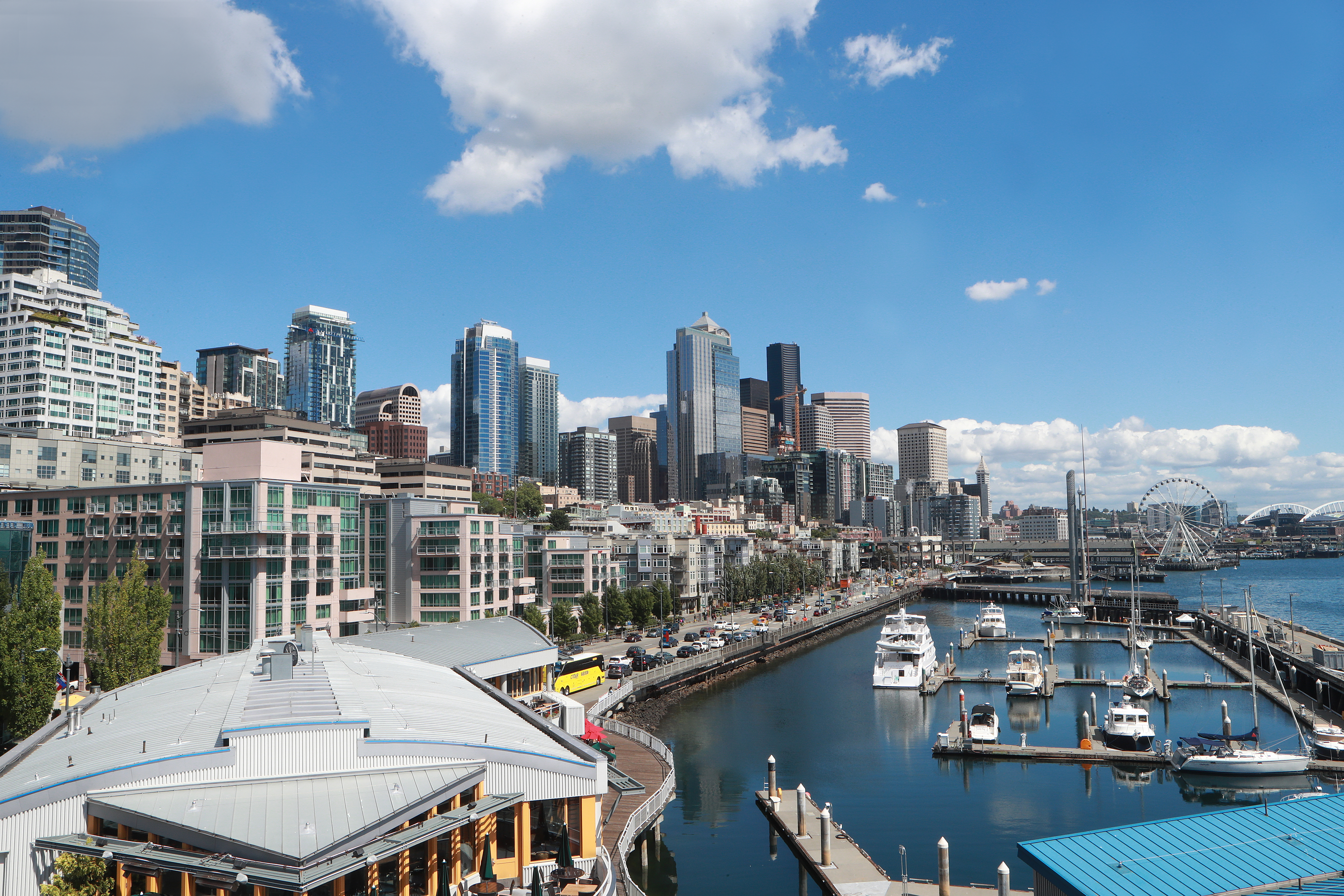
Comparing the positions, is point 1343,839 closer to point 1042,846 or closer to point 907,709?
point 1042,846

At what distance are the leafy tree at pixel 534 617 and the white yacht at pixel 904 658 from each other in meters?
31.9

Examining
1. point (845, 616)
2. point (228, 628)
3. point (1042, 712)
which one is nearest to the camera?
point (228, 628)

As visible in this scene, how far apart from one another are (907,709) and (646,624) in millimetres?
46619

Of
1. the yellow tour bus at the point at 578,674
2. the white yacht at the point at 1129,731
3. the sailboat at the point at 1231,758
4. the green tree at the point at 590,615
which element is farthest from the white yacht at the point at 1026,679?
the green tree at the point at 590,615

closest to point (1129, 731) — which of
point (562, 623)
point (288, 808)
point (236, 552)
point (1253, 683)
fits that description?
point (1253, 683)

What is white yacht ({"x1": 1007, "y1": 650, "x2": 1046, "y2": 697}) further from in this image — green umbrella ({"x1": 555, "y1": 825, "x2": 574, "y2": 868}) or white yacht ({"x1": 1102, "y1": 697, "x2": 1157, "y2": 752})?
green umbrella ({"x1": 555, "y1": 825, "x2": 574, "y2": 868})

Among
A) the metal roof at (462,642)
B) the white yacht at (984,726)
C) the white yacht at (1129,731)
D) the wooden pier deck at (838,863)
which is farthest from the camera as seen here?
the white yacht at (984,726)

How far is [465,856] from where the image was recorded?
26.7 meters

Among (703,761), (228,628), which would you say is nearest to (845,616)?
(703,761)

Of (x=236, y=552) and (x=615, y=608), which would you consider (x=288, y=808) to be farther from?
(x=615, y=608)

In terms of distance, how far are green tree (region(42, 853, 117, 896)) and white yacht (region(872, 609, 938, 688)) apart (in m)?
70.4

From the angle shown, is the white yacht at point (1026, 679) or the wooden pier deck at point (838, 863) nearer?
the wooden pier deck at point (838, 863)

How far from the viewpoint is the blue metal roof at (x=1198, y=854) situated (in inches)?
883

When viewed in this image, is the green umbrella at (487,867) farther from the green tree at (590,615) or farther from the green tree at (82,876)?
the green tree at (590,615)
